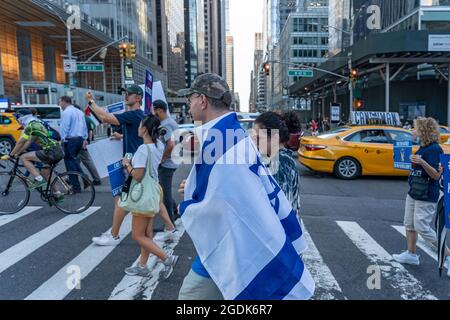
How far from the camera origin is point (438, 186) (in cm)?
446

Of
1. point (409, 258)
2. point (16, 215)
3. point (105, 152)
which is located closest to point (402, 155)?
point (409, 258)

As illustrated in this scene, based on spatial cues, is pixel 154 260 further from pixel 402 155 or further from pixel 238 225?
pixel 402 155

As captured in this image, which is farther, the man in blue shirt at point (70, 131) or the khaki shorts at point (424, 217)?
the man in blue shirt at point (70, 131)

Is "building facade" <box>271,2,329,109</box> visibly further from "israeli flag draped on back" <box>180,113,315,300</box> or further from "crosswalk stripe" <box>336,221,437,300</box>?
"israeli flag draped on back" <box>180,113,315,300</box>

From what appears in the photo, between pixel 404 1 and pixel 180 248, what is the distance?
42112 millimetres

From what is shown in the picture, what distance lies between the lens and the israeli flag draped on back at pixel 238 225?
6.07 feet

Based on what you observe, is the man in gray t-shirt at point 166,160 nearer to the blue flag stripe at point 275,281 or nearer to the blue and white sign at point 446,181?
the blue and white sign at point 446,181

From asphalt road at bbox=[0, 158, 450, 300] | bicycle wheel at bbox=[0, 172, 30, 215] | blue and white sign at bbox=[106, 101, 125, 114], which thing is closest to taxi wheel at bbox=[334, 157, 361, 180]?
asphalt road at bbox=[0, 158, 450, 300]

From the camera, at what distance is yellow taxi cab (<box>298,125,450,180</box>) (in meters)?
10.6

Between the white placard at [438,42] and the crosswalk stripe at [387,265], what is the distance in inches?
875

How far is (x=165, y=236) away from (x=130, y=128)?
1794 mm

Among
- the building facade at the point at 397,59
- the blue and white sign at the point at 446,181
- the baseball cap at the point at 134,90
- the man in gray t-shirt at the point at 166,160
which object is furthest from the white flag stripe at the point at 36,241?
the building facade at the point at 397,59

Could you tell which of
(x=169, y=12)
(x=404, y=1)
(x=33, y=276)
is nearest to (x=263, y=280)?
(x=33, y=276)
